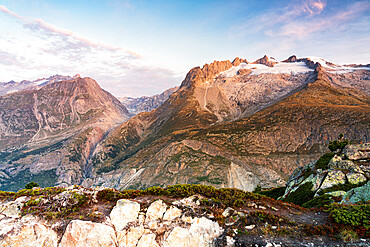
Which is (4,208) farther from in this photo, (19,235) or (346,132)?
(346,132)

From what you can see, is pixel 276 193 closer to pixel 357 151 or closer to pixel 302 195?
pixel 302 195

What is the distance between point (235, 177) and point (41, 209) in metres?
178

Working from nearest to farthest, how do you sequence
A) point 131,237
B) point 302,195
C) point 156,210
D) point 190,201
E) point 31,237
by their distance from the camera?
1. point 31,237
2. point 131,237
3. point 156,210
4. point 190,201
5. point 302,195

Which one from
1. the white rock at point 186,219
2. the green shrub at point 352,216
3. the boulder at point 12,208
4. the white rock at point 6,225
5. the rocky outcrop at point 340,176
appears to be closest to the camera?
the green shrub at point 352,216

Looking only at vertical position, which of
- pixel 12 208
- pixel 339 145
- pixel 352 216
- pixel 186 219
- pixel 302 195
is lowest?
pixel 302 195

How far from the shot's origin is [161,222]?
17.1 m

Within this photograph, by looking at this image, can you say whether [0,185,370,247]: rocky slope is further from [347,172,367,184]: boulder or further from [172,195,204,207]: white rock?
[347,172,367,184]: boulder

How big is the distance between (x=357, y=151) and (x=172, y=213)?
1605 inches

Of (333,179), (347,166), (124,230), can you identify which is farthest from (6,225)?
(347,166)

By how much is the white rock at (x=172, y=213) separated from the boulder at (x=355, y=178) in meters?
29.9

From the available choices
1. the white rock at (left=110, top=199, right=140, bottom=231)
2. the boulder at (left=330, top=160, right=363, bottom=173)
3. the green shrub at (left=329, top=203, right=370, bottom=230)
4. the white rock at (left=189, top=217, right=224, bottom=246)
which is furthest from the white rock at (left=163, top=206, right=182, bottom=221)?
the boulder at (left=330, top=160, right=363, bottom=173)

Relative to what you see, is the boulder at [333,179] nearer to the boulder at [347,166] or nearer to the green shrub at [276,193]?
the boulder at [347,166]

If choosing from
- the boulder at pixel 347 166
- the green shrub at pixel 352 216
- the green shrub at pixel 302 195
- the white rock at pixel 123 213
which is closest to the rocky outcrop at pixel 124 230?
the white rock at pixel 123 213

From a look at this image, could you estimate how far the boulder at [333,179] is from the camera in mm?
30047
